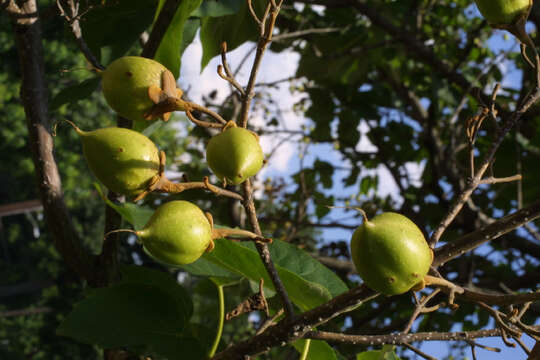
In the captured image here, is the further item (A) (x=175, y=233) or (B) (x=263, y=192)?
(B) (x=263, y=192)

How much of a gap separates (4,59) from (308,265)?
20.4 meters

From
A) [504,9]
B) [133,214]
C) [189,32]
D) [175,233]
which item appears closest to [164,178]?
[175,233]

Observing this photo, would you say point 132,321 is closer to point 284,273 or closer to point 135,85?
point 284,273

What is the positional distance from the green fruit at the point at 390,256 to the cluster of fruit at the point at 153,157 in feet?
0.60

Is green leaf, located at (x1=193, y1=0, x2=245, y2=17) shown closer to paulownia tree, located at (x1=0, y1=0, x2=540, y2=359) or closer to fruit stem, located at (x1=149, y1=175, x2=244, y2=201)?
paulownia tree, located at (x1=0, y1=0, x2=540, y2=359)

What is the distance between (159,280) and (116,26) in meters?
0.83

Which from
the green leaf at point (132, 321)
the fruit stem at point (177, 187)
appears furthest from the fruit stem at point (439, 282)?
the green leaf at point (132, 321)

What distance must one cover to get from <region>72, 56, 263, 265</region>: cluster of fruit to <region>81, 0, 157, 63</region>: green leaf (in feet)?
2.46

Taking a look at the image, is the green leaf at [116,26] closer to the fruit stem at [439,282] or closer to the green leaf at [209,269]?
the green leaf at [209,269]

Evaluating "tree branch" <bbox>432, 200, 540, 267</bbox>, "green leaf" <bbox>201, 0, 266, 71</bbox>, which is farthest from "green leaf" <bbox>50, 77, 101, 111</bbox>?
"tree branch" <bbox>432, 200, 540, 267</bbox>

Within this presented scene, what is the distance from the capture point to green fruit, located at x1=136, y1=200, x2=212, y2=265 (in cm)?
72

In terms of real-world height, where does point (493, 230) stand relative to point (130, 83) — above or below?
below

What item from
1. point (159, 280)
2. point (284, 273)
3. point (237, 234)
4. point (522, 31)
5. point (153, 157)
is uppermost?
point (522, 31)

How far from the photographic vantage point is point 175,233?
28.5 inches
